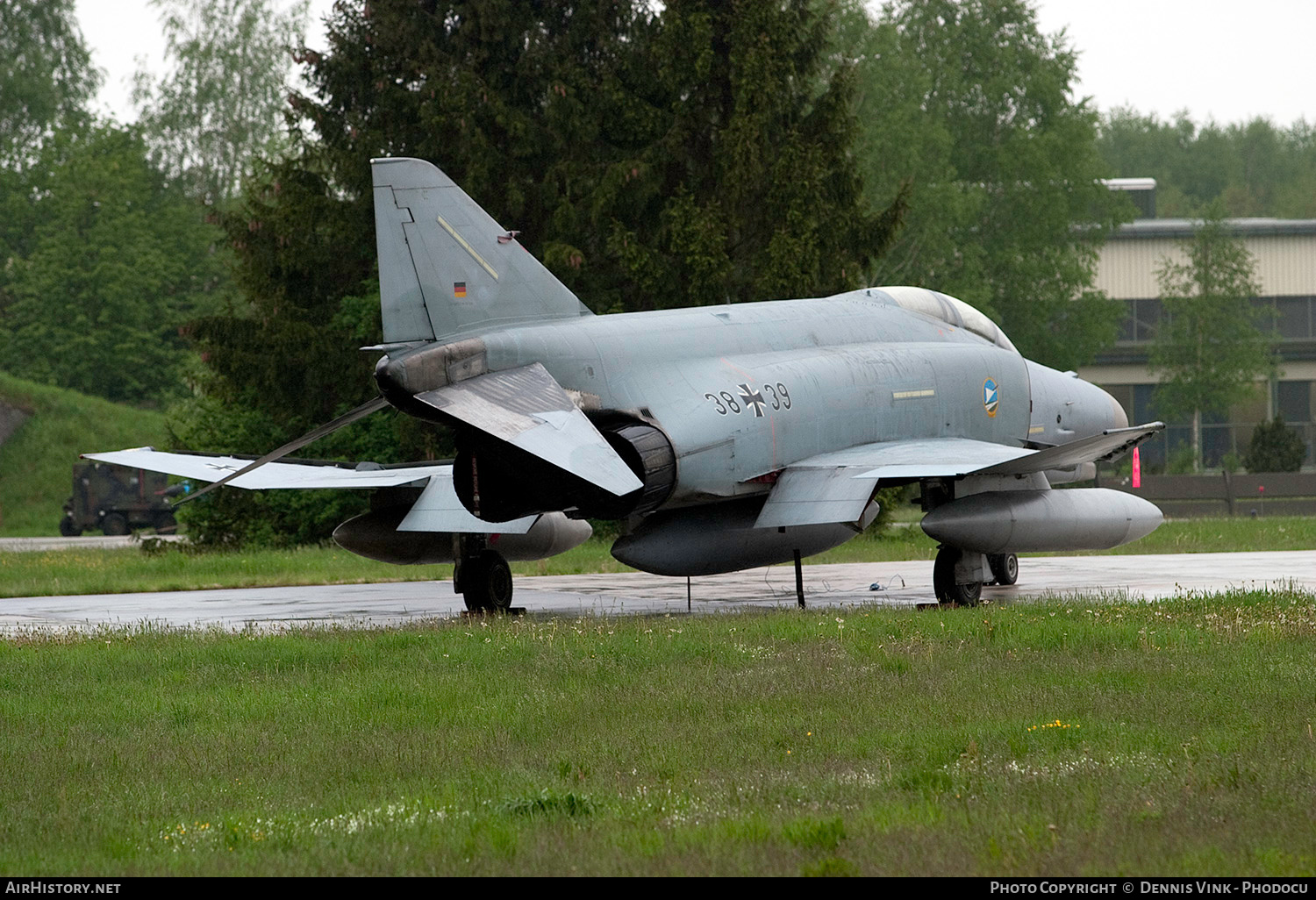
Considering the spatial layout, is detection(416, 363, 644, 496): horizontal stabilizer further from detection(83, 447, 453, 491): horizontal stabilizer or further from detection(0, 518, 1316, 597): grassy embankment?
detection(0, 518, 1316, 597): grassy embankment

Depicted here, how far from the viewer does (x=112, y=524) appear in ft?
146

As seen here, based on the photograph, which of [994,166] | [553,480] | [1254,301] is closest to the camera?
[553,480]

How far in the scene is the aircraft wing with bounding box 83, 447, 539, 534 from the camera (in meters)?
15.5

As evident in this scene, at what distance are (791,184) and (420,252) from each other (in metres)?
17.0

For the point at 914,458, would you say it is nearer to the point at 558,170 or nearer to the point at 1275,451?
the point at 558,170

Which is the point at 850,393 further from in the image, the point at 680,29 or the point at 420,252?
the point at 680,29

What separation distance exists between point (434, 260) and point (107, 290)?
49.0 m

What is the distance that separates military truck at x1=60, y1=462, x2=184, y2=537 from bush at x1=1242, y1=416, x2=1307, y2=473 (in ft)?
115

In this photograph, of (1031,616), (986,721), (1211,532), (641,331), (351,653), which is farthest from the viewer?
(1211,532)

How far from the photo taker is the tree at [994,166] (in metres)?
48.6

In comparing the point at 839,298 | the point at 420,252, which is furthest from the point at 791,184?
the point at 420,252

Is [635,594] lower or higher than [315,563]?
higher

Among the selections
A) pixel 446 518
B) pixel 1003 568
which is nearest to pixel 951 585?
pixel 1003 568

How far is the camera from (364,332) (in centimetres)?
2909
